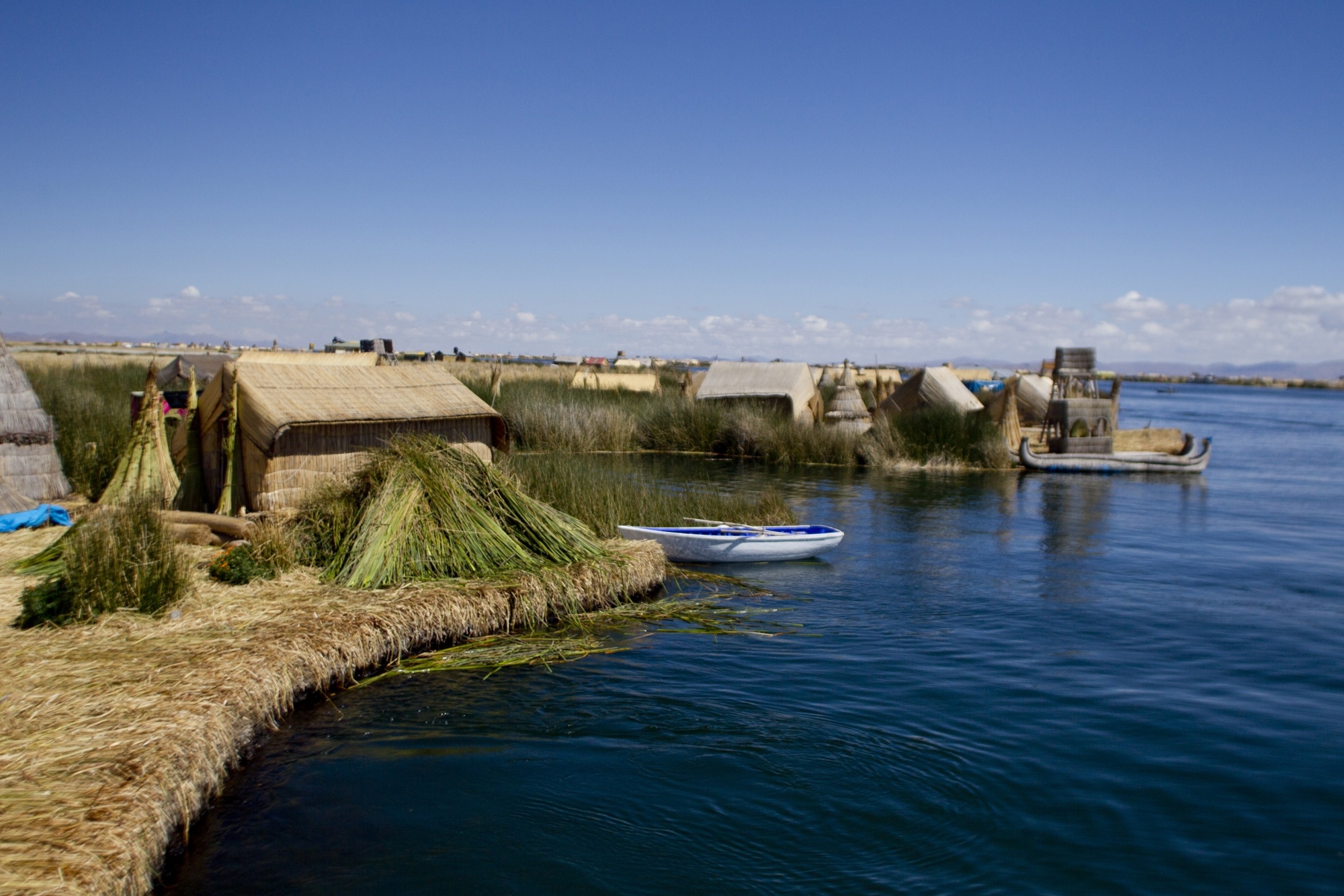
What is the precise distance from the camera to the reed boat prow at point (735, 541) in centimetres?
1209

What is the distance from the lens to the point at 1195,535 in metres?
16.5

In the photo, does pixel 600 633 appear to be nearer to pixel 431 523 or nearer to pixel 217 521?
pixel 431 523

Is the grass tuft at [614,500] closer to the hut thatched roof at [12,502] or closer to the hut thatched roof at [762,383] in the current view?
the hut thatched roof at [12,502]

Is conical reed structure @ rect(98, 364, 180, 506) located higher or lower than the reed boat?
higher

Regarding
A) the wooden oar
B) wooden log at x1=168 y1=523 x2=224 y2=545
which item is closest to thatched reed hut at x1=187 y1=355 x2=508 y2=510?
wooden log at x1=168 y1=523 x2=224 y2=545

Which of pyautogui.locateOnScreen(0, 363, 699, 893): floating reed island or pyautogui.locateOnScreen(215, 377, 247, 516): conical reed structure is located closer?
pyautogui.locateOnScreen(0, 363, 699, 893): floating reed island

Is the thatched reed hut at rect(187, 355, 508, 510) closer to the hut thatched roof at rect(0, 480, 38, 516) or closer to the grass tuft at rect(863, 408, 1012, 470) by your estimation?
the hut thatched roof at rect(0, 480, 38, 516)

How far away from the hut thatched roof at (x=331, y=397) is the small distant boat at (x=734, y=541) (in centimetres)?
244

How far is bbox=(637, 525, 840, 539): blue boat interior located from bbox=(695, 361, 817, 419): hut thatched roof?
15.6 metres

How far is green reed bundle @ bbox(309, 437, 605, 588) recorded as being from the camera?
8.77 m

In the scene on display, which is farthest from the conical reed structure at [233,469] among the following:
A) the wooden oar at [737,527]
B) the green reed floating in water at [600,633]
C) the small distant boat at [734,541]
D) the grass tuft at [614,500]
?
the wooden oar at [737,527]

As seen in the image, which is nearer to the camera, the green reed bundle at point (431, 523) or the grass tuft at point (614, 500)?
the green reed bundle at point (431, 523)

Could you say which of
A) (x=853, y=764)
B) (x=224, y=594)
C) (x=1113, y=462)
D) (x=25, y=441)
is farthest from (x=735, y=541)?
(x=1113, y=462)

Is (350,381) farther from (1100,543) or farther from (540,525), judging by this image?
(1100,543)
